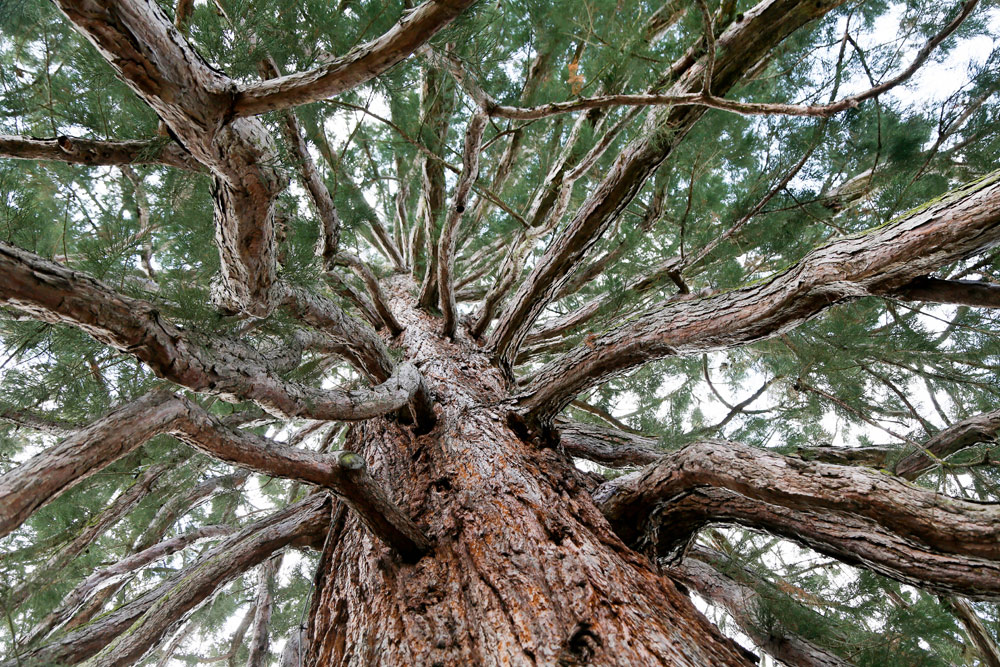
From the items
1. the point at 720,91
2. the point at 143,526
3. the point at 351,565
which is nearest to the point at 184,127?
the point at 351,565

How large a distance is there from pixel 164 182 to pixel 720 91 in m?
1.91

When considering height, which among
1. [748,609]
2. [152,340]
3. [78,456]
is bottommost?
[748,609]

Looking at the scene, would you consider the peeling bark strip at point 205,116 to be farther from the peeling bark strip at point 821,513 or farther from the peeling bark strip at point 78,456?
the peeling bark strip at point 821,513

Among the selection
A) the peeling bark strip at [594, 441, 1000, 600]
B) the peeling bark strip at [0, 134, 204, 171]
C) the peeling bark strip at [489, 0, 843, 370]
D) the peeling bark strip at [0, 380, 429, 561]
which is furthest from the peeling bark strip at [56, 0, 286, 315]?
the peeling bark strip at [594, 441, 1000, 600]

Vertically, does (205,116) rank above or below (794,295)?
above

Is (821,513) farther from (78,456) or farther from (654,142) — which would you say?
(78,456)

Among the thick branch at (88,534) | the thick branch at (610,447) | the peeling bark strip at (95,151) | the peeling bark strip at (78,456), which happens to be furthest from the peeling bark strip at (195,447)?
the thick branch at (610,447)

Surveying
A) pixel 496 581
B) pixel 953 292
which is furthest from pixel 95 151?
pixel 953 292

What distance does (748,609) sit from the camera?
174cm

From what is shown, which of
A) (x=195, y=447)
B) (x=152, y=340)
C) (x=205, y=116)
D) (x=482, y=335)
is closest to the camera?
(x=205, y=116)

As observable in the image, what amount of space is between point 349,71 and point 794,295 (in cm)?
130

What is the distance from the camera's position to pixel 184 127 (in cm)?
92

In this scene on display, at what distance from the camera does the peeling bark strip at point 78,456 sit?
0.90 metres

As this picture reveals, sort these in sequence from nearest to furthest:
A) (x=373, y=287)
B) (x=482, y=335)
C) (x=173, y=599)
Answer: (x=173, y=599), (x=373, y=287), (x=482, y=335)
